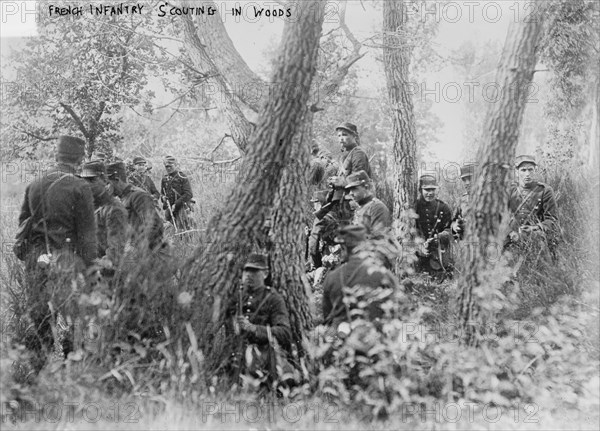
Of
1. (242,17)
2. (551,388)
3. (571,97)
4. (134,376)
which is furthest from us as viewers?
(571,97)

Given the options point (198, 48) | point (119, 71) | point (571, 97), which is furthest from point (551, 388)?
point (571, 97)

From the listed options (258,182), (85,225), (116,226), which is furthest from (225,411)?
(116,226)

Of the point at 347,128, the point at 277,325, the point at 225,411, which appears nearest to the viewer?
the point at 225,411

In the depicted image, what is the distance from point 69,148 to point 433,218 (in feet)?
15.2

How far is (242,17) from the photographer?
7.30 m

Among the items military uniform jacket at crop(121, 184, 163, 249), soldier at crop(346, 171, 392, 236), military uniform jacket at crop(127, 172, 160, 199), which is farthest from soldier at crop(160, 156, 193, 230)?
soldier at crop(346, 171, 392, 236)

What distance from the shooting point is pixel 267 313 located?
18.1 feet

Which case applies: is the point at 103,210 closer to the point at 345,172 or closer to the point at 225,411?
the point at 225,411

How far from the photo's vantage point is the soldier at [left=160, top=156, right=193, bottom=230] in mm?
9484

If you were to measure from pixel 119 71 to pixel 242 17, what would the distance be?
9.95 feet

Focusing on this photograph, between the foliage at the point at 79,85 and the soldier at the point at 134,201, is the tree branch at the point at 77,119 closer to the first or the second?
→ the foliage at the point at 79,85

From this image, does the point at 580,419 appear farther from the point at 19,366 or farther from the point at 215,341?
the point at 19,366

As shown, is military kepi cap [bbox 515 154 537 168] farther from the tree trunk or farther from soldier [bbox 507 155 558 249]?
the tree trunk

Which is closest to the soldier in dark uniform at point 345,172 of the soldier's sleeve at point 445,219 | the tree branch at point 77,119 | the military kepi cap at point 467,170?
the soldier's sleeve at point 445,219
